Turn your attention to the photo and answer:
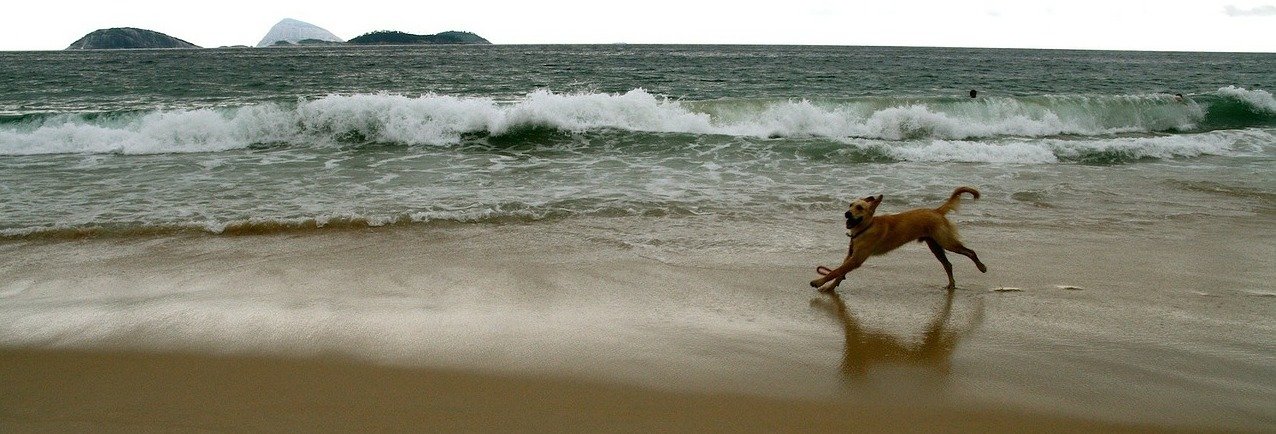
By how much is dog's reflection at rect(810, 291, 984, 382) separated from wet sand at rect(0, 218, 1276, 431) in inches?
0.7

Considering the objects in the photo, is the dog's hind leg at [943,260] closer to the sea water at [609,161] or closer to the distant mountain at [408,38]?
the sea water at [609,161]

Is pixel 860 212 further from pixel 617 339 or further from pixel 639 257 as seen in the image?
pixel 617 339

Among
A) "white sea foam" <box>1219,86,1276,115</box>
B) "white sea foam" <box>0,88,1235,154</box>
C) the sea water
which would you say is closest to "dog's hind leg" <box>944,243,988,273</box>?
the sea water

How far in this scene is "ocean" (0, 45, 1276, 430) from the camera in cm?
371

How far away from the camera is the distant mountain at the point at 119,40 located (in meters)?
102

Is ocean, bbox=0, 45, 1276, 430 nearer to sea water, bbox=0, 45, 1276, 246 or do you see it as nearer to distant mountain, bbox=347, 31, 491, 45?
sea water, bbox=0, 45, 1276, 246

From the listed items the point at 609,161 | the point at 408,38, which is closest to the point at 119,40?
the point at 408,38

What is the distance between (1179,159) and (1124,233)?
749 centimetres

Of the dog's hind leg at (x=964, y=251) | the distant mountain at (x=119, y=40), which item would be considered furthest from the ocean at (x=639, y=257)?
the distant mountain at (x=119, y=40)

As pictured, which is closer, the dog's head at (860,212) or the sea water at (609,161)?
the dog's head at (860,212)

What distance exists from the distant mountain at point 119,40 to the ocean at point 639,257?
110 meters

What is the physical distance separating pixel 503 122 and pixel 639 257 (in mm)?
9163

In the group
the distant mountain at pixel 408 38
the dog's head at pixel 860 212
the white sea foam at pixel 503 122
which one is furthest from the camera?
the distant mountain at pixel 408 38

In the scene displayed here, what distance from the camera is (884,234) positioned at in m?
4.98
